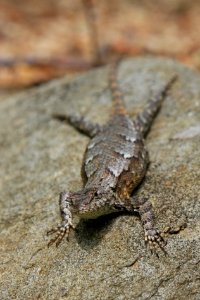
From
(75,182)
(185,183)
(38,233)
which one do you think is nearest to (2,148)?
(75,182)

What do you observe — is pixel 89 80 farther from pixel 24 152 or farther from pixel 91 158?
pixel 91 158

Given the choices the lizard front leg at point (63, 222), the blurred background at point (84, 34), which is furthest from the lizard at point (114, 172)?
the blurred background at point (84, 34)

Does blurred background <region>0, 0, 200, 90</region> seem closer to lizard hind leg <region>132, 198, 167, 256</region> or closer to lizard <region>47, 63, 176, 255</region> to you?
lizard <region>47, 63, 176, 255</region>

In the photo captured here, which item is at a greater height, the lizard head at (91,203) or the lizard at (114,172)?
the lizard head at (91,203)

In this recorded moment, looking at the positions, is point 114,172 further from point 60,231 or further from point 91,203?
point 60,231

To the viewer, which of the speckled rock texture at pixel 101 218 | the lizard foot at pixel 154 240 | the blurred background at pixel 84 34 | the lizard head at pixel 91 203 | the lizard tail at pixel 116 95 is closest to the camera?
the speckled rock texture at pixel 101 218

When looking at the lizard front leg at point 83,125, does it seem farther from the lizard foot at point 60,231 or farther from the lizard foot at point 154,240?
the lizard foot at point 154,240

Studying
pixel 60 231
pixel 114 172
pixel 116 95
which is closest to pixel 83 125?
pixel 116 95

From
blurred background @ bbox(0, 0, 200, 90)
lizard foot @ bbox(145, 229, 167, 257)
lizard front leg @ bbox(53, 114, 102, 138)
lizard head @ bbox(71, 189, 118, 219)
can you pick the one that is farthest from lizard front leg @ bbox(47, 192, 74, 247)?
blurred background @ bbox(0, 0, 200, 90)
